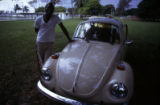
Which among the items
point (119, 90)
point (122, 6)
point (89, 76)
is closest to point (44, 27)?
point (89, 76)

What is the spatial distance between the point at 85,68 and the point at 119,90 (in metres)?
0.67

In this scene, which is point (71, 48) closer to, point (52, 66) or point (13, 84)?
point (52, 66)

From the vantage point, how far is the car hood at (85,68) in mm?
2037

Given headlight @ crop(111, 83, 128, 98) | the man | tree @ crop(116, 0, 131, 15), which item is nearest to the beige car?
headlight @ crop(111, 83, 128, 98)

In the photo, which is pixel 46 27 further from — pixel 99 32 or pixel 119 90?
pixel 119 90

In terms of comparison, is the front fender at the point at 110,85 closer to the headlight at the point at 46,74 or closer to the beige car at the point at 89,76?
the beige car at the point at 89,76

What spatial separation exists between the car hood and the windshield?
0.34 meters

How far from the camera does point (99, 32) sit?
10.6 feet

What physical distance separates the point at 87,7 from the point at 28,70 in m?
48.3

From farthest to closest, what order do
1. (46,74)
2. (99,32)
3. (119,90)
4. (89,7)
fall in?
(89,7) → (99,32) → (46,74) → (119,90)

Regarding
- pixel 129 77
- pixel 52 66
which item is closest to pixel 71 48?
pixel 52 66

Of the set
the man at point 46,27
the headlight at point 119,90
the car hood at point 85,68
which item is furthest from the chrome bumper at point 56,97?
the man at point 46,27

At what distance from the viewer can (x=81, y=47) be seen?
2844 mm

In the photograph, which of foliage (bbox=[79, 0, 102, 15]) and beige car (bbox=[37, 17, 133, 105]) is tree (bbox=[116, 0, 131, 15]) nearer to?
foliage (bbox=[79, 0, 102, 15])
